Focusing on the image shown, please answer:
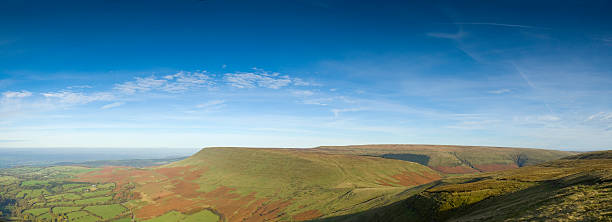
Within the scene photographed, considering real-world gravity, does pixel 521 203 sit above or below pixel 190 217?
above

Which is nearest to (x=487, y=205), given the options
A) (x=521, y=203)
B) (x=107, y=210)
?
(x=521, y=203)

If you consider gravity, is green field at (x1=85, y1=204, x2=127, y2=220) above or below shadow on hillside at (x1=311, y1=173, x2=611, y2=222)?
below

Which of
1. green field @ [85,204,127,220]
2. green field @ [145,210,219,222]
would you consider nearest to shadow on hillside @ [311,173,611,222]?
green field @ [145,210,219,222]

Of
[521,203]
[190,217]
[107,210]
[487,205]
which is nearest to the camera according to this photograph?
[521,203]

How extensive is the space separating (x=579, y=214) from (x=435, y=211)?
29636 millimetres

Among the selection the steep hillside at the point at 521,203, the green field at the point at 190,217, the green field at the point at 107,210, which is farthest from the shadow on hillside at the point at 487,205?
the green field at the point at 107,210

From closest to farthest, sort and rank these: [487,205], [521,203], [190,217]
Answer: [521,203], [487,205], [190,217]

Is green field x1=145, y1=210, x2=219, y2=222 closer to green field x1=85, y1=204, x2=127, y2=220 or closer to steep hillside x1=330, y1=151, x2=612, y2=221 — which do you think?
green field x1=85, y1=204, x2=127, y2=220

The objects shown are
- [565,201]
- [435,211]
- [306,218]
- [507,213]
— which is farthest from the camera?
[306,218]

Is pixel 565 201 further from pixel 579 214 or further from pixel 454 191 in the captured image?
pixel 454 191

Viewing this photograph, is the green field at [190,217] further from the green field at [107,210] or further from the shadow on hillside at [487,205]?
the shadow on hillside at [487,205]

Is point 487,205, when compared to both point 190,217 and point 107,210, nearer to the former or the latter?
point 190,217

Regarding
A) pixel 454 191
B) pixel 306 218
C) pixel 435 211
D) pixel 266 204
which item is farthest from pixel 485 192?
pixel 266 204

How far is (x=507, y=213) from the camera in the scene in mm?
31734
